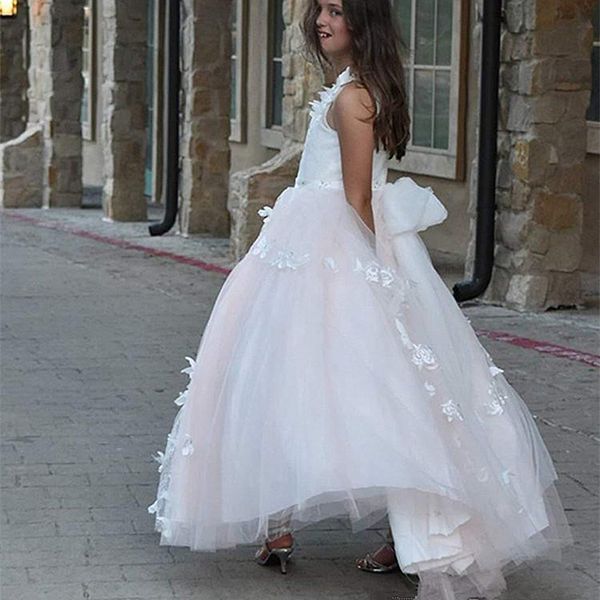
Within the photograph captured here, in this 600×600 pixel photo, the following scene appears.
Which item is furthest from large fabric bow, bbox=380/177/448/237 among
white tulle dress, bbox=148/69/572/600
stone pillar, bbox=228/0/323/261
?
stone pillar, bbox=228/0/323/261

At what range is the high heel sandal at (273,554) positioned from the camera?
16.0 feet

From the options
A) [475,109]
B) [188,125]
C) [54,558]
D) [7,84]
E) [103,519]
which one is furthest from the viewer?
[7,84]

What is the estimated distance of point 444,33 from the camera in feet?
42.8

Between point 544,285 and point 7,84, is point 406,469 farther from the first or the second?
point 7,84

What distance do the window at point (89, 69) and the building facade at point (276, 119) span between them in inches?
0.9

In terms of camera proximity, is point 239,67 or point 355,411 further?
point 239,67

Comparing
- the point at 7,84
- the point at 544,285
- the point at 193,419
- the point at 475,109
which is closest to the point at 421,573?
the point at 193,419

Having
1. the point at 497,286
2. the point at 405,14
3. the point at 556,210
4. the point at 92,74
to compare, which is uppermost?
the point at 405,14

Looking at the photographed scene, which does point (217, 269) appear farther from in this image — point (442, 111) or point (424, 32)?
point (424, 32)

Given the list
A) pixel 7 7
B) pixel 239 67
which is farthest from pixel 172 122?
pixel 7 7

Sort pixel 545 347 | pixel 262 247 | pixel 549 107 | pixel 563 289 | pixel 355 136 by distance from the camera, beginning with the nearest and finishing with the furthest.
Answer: pixel 355 136, pixel 262 247, pixel 545 347, pixel 549 107, pixel 563 289

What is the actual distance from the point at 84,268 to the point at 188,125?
9.69 ft

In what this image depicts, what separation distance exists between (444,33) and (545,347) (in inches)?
187

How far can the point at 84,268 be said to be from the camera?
41.3 ft
